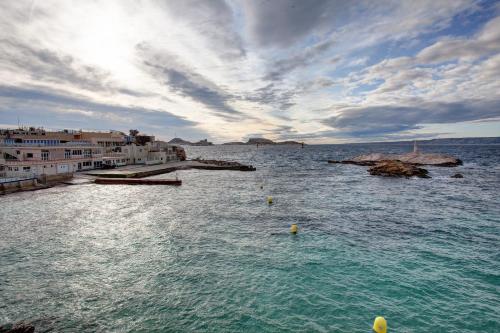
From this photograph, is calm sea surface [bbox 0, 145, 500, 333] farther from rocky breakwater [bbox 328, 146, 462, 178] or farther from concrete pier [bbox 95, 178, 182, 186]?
rocky breakwater [bbox 328, 146, 462, 178]

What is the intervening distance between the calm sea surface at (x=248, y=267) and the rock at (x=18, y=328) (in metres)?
0.62

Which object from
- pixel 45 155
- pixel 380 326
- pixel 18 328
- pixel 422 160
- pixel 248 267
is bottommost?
pixel 248 267

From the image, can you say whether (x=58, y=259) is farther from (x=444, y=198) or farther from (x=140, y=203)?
(x=444, y=198)

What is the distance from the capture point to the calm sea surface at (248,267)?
11.4 meters

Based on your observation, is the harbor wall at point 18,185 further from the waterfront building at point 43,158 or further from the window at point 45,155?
the window at point 45,155

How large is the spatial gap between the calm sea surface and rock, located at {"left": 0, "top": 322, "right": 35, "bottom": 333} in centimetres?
62

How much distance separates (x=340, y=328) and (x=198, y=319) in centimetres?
604

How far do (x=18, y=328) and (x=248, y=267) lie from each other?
10571mm

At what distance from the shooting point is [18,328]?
32.2 ft

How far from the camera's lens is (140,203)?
106ft

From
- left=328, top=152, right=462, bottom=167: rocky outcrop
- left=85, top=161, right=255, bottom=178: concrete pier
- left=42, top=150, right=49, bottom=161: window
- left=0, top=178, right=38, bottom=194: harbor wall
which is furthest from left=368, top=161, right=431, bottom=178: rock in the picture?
left=42, top=150, right=49, bottom=161: window

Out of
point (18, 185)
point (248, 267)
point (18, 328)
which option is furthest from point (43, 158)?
point (248, 267)

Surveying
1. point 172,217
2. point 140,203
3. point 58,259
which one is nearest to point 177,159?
point 140,203

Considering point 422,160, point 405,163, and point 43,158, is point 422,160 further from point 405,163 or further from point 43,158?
point 43,158
